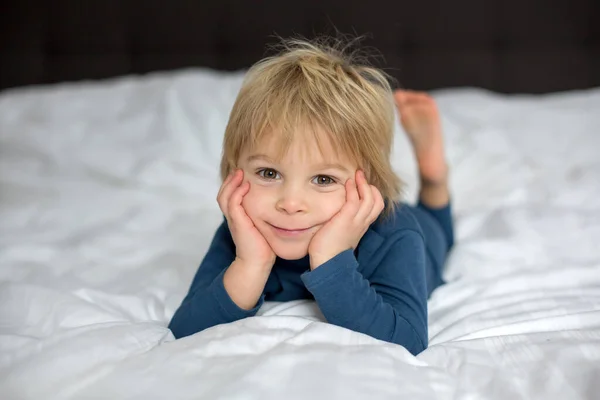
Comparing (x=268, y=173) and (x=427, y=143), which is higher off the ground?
(x=268, y=173)

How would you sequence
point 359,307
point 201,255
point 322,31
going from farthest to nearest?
point 322,31, point 201,255, point 359,307

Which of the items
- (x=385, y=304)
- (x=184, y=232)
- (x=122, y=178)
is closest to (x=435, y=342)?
(x=385, y=304)

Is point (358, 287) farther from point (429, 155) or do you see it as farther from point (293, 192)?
point (429, 155)

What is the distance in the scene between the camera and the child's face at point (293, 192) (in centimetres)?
89

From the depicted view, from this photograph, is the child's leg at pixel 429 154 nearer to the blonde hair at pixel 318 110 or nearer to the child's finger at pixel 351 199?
the blonde hair at pixel 318 110

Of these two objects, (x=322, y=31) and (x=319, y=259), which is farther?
(x=322, y=31)

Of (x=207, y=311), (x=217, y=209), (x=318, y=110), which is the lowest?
(x=217, y=209)

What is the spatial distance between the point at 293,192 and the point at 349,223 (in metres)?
0.09

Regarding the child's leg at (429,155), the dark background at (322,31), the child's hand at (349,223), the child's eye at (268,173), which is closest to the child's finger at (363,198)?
the child's hand at (349,223)

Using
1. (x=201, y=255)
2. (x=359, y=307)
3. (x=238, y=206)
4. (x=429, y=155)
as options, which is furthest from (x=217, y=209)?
(x=359, y=307)

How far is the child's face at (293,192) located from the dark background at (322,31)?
3.85ft

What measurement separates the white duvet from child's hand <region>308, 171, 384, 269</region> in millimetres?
92

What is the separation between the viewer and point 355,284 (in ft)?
2.87

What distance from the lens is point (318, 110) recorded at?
91 centimetres
